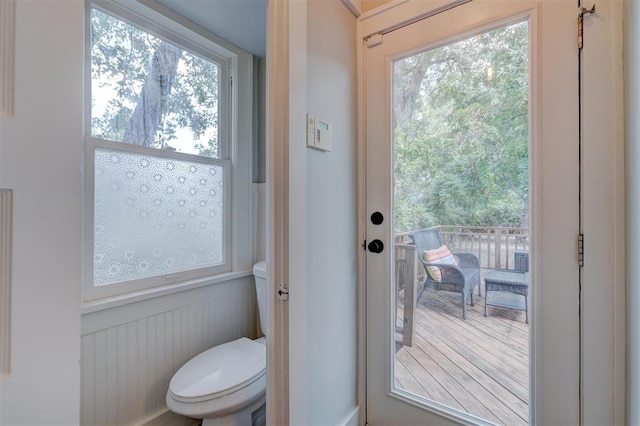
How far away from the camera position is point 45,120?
1.26 feet

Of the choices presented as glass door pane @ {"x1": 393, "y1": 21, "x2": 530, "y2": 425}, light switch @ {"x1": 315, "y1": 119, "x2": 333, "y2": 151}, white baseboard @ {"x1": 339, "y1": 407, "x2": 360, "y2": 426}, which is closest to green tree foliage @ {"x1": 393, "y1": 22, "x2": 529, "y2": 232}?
glass door pane @ {"x1": 393, "y1": 21, "x2": 530, "y2": 425}

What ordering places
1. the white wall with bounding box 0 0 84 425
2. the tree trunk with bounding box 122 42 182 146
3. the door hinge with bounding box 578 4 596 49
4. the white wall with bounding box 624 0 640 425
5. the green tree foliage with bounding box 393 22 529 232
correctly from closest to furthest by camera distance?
the white wall with bounding box 0 0 84 425, the white wall with bounding box 624 0 640 425, the door hinge with bounding box 578 4 596 49, the green tree foliage with bounding box 393 22 529 232, the tree trunk with bounding box 122 42 182 146

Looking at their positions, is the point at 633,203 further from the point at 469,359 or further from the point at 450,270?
the point at 469,359

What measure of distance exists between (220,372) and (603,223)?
5.03ft

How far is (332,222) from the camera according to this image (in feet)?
3.94

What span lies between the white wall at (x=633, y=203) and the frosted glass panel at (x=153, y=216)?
1816 mm

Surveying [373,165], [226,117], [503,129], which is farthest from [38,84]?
[226,117]

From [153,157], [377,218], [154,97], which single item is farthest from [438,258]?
[154,97]

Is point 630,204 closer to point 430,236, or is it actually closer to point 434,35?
point 430,236

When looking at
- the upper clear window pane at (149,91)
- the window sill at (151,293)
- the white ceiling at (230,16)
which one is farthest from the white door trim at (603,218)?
the upper clear window pane at (149,91)

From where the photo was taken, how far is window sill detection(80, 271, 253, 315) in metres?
1.23

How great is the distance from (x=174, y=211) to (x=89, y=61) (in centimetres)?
77

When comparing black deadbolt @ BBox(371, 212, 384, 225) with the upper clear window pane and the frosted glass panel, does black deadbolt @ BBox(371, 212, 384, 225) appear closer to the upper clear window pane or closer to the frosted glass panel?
the frosted glass panel

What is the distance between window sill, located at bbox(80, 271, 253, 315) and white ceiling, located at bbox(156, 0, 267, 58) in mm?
1496
